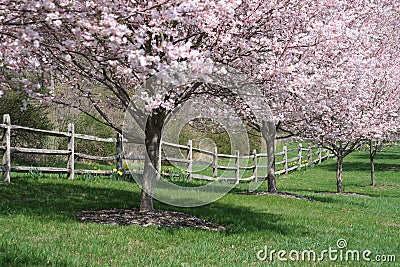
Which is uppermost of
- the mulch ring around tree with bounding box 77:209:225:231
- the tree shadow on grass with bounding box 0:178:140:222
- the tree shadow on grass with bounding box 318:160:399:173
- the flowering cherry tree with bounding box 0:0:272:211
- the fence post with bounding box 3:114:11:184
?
the flowering cherry tree with bounding box 0:0:272:211

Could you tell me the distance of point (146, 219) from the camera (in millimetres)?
7469

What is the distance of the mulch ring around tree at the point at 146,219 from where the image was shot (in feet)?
23.8

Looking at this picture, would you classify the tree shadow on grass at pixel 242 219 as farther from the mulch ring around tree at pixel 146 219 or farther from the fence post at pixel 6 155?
the fence post at pixel 6 155

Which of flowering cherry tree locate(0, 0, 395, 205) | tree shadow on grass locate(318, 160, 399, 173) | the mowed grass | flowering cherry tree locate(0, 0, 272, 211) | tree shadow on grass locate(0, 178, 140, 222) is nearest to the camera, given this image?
flowering cherry tree locate(0, 0, 272, 211)

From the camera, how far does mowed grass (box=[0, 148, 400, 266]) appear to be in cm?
523

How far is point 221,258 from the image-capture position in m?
5.44

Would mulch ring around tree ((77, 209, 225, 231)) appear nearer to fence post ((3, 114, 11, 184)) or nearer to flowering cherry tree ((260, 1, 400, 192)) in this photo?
flowering cherry tree ((260, 1, 400, 192))

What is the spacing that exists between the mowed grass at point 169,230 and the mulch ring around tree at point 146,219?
0.32m

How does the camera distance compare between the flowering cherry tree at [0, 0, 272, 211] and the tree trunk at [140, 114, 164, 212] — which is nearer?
the flowering cherry tree at [0, 0, 272, 211]

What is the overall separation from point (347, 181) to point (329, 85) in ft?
47.9

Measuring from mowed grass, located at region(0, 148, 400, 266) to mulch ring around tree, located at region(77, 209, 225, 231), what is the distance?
316mm

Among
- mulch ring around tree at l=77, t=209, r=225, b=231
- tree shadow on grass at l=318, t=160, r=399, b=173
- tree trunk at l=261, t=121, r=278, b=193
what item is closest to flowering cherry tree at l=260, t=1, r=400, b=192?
tree trunk at l=261, t=121, r=278, b=193

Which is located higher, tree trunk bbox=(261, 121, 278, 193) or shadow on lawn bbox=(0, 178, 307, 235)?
tree trunk bbox=(261, 121, 278, 193)

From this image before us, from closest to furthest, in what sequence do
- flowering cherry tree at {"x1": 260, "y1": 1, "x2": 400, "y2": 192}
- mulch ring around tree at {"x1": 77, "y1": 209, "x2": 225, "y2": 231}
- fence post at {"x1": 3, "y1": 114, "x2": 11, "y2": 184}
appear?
mulch ring around tree at {"x1": 77, "y1": 209, "x2": 225, "y2": 231} < flowering cherry tree at {"x1": 260, "y1": 1, "x2": 400, "y2": 192} < fence post at {"x1": 3, "y1": 114, "x2": 11, "y2": 184}
